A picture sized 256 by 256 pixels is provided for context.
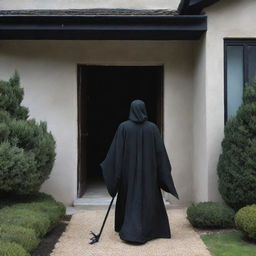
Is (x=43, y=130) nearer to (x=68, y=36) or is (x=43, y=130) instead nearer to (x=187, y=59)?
(x=68, y=36)

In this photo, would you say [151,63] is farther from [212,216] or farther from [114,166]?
[212,216]

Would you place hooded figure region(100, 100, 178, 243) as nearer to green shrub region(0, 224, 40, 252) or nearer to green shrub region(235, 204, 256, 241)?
green shrub region(235, 204, 256, 241)

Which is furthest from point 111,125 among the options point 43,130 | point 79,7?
point 43,130

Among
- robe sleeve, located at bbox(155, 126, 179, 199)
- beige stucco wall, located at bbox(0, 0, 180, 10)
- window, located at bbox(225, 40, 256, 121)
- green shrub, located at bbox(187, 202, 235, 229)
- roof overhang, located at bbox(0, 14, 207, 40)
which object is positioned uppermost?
beige stucco wall, located at bbox(0, 0, 180, 10)

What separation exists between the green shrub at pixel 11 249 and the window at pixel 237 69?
171 inches

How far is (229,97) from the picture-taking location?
802 centimetres

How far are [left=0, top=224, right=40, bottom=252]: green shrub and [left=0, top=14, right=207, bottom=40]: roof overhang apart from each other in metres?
3.79

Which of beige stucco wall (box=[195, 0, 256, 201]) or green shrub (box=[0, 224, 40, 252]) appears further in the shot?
beige stucco wall (box=[195, 0, 256, 201])

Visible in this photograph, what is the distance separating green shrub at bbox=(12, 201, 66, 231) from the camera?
6.85m

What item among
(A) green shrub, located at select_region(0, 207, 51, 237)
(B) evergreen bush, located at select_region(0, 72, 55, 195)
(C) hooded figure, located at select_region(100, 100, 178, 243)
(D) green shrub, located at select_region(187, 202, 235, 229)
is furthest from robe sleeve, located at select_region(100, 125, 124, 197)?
(D) green shrub, located at select_region(187, 202, 235, 229)

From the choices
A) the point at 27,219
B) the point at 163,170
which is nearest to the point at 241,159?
the point at 163,170

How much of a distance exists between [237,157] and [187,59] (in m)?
2.79

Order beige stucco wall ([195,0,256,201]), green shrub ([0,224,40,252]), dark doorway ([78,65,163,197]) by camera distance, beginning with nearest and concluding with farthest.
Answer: green shrub ([0,224,40,252]), beige stucco wall ([195,0,256,201]), dark doorway ([78,65,163,197])

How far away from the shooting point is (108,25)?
26.4ft
